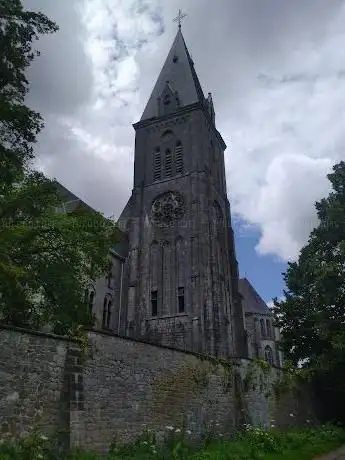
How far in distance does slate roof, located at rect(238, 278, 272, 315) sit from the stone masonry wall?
36372 mm

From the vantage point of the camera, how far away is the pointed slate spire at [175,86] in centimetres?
4300

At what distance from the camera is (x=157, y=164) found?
40.2 m

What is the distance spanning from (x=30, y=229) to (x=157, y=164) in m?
28.6

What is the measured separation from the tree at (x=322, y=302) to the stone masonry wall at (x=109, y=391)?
16.4ft

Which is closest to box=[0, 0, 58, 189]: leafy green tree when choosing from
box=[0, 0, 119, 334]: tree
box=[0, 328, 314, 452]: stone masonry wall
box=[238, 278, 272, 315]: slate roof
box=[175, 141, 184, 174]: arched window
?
box=[0, 0, 119, 334]: tree

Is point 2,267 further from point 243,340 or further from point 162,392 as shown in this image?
point 243,340

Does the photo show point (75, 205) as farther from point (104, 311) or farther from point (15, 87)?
point (15, 87)

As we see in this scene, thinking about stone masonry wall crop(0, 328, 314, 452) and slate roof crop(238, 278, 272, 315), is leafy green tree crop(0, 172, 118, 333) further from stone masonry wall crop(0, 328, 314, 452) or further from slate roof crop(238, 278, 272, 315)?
slate roof crop(238, 278, 272, 315)

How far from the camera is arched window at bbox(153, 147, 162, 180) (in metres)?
39.6

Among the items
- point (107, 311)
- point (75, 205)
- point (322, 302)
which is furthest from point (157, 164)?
point (322, 302)

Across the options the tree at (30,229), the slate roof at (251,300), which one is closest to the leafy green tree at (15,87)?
the tree at (30,229)

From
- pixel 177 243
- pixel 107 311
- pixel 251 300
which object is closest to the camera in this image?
pixel 107 311

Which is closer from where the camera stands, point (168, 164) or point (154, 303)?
point (154, 303)

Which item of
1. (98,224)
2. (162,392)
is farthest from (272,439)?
(98,224)
